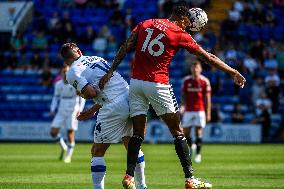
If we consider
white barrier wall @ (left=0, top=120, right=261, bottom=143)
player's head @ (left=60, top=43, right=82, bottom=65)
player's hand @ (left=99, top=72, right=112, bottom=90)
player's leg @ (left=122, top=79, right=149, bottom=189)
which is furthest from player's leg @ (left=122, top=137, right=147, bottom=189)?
white barrier wall @ (left=0, top=120, right=261, bottom=143)

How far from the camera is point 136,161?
12578mm

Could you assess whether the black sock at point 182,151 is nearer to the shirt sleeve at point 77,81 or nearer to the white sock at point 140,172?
the white sock at point 140,172

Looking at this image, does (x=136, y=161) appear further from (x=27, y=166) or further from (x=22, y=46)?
(x=22, y=46)

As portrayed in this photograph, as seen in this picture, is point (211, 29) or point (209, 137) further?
point (211, 29)

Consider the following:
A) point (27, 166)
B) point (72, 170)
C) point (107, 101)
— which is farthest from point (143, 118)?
point (27, 166)

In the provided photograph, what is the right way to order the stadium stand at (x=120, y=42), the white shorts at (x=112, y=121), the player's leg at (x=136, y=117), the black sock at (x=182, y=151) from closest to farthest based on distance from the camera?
the white shorts at (x=112, y=121)
the player's leg at (x=136, y=117)
the black sock at (x=182, y=151)
the stadium stand at (x=120, y=42)

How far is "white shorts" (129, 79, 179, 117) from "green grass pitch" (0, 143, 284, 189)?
2139 mm

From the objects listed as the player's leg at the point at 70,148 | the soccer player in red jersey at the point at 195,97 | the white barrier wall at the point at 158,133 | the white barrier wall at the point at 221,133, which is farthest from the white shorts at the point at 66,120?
the white barrier wall at the point at 221,133

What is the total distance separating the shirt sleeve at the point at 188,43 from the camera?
1259 cm

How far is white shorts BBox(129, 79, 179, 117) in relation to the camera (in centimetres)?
1262

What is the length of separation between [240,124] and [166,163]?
1391cm

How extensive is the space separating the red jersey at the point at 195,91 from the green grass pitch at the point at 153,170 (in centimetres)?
155

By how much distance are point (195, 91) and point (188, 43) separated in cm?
1132

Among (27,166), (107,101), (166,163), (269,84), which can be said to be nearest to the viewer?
(107,101)
